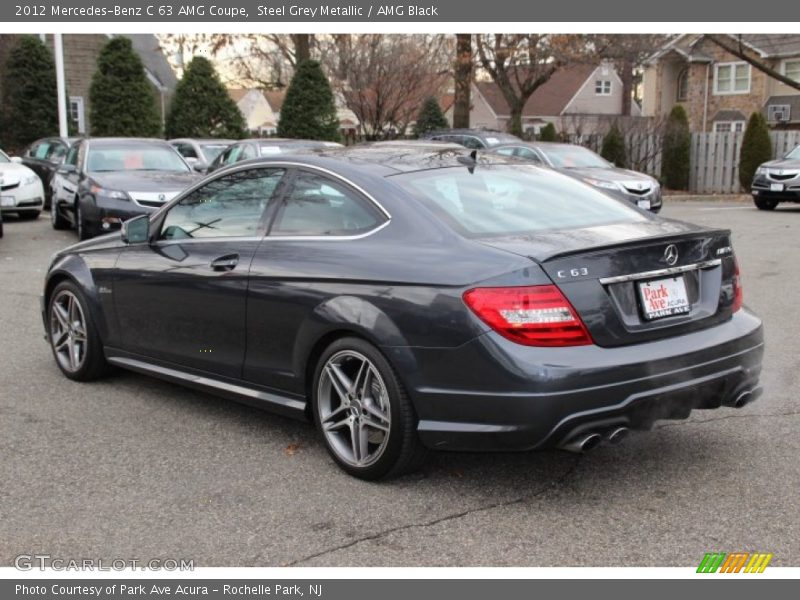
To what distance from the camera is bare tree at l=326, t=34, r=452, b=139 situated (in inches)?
1337

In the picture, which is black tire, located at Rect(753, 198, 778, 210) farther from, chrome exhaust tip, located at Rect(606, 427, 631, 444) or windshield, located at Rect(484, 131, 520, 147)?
chrome exhaust tip, located at Rect(606, 427, 631, 444)

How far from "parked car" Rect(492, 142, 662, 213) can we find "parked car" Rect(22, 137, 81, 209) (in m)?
8.96

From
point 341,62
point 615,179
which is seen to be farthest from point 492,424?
point 341,62

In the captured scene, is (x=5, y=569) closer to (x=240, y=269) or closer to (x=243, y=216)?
(x=240, y=269)

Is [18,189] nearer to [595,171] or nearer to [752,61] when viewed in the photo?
[595,171]

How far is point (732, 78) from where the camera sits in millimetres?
45125

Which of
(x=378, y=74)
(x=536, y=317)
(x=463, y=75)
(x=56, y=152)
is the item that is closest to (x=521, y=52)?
(x=463, y=75)

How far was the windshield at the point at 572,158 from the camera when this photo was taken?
55.6 ft

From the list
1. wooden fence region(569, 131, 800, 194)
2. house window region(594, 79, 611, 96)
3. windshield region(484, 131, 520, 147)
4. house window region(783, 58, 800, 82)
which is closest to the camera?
windshield region(484, 131, 520, 147)

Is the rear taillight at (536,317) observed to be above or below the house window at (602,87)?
below

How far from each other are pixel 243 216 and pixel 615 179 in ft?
38.4

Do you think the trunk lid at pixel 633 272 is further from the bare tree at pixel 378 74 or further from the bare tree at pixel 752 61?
the bare tree at pixel 378 74

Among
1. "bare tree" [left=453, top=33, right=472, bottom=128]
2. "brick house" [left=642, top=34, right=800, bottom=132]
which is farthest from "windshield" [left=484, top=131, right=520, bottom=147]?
"brick house" [left=642, top=34, right=800, bottom=132]

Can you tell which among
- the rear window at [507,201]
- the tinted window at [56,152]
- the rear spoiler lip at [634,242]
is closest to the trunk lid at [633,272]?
the rear spoiler lip at [634,242]
